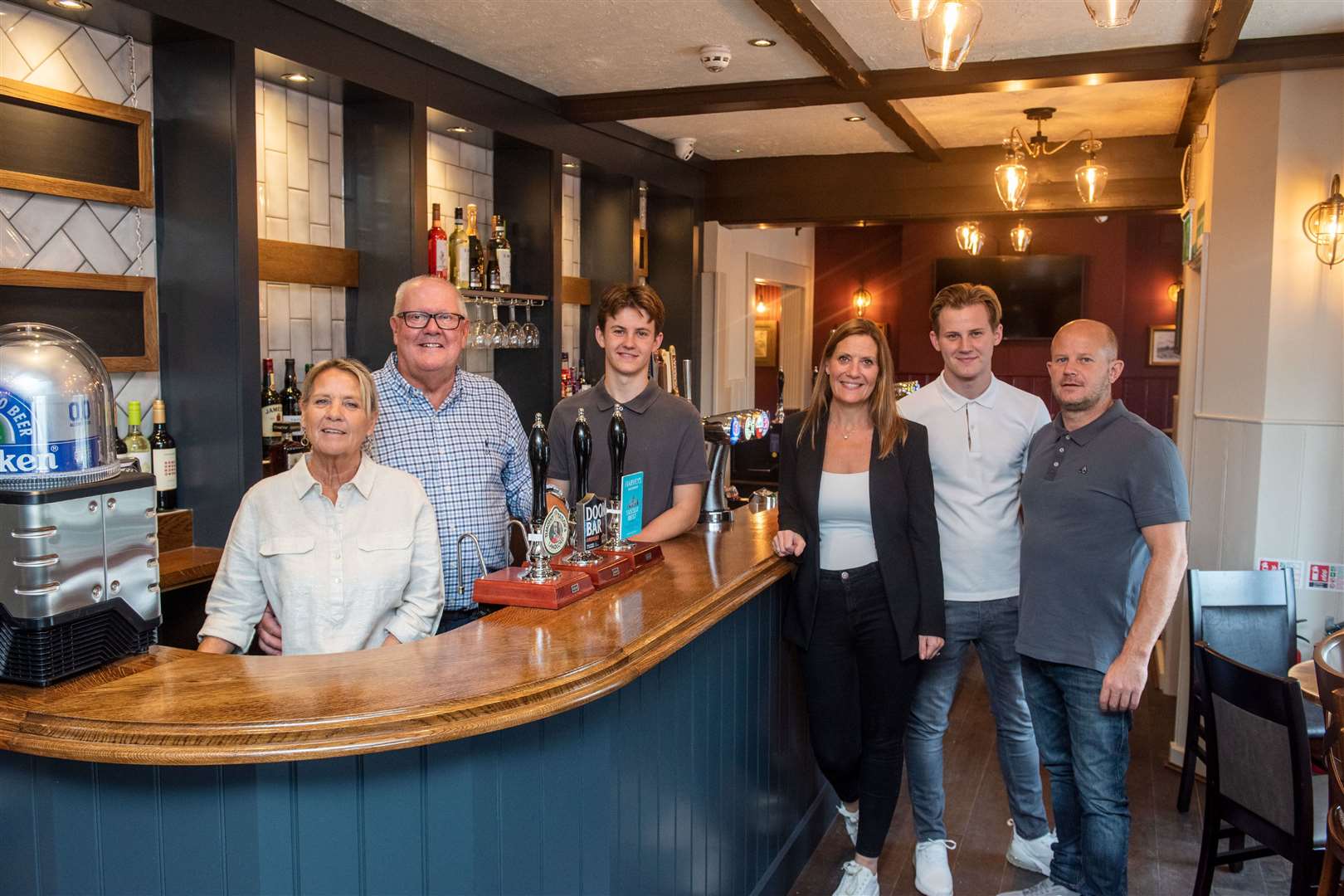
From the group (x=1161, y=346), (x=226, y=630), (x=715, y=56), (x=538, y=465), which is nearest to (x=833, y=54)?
(x=715, y=56)

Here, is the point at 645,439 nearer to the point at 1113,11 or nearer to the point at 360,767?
the point at 360,767

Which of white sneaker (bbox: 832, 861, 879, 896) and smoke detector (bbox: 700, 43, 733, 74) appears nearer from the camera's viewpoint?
Answer: white sneaker (bbox: 832, 861, 879, 896)

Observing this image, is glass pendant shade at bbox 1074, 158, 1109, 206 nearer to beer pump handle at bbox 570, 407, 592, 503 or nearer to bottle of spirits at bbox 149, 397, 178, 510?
beer pump handle at bbox 570, 407, 592, 503

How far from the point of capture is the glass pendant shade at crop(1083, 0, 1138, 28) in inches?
86.4

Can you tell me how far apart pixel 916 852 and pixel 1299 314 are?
8.44ft

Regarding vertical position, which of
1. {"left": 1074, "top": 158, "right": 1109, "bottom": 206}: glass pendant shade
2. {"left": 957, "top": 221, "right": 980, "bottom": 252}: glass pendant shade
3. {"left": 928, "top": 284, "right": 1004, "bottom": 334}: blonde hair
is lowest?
{"left": 928, "top": 284, "right": 1004, "bottom": 334}: blonde hair

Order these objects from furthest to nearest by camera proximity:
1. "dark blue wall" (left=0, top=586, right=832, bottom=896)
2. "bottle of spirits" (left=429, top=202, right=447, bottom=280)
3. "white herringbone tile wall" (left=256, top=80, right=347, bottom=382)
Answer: "bottle of spirits" (left=429, top=202, right=447, bottom=280) < "white herringbone tile wall" (left=256, top=80, right=347, bottom=382) < "dark blue wall" (left=0, top=586, right=832, bottom=896)

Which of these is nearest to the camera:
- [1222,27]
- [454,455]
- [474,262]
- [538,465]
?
[538,465]

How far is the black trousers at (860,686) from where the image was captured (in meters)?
2.90

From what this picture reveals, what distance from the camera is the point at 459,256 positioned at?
498 cm

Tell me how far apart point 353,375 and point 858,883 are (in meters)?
2.04

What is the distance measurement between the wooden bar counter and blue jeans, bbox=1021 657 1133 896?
3.83ft

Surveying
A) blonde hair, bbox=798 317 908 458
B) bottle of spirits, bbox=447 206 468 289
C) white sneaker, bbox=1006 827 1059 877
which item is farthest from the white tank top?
bottle of spirits, bbox=447 206 468 289

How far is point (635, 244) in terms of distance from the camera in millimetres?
6465
